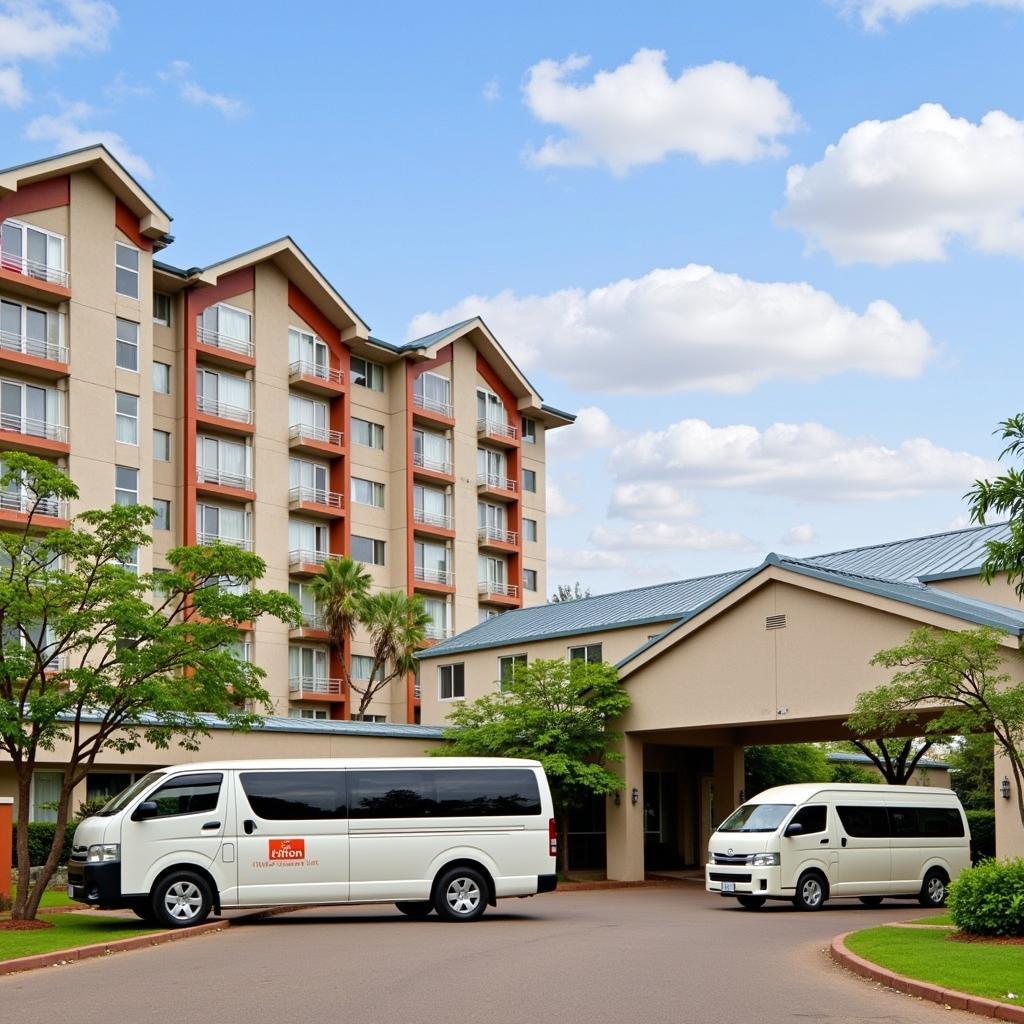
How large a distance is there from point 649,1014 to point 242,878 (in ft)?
36.1

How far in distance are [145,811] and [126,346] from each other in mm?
34663

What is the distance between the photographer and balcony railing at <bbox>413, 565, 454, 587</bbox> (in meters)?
66.5

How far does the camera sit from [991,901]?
17531mm

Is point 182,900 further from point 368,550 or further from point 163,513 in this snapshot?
point 368,550

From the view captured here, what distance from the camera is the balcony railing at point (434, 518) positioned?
66.9 metres

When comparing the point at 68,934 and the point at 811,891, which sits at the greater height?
the point at 68,934

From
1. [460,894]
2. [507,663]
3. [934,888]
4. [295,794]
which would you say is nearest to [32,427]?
[507,663]

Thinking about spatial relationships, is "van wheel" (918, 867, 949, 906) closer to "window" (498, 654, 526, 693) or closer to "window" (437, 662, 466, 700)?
"window" (498, 654, 526, 693)

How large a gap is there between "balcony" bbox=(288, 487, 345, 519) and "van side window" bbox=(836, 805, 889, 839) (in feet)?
122

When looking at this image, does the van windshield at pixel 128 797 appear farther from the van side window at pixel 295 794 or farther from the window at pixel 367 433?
the window at pixel 367 433

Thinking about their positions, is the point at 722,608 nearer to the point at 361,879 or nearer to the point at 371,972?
the point at 361,879

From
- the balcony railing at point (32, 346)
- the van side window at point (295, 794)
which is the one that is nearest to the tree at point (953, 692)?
the van side window at point (295, 794)

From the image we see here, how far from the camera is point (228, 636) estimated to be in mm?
23188

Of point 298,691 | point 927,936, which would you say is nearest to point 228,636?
point 927,936
